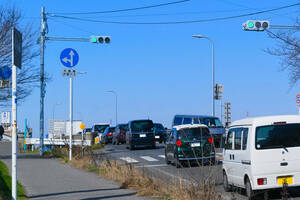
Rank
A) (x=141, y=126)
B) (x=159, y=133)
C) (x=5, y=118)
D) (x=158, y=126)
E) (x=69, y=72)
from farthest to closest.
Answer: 1. (x=158, y=126)
2. (x=159, y=133)
3. (x=5, y=118)
4. (x=141, y=126)
5. (x=69, y=72)

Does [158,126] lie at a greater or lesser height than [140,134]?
greater

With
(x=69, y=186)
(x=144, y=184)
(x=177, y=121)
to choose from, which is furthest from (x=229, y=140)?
(x=177, y=121)

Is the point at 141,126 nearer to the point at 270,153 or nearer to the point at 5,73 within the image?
the point at 5,73

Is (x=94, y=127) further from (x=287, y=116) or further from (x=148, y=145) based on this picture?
(x=287, y=116)

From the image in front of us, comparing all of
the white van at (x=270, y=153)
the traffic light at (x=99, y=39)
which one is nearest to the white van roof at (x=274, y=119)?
the white van at (x=270, y=153)

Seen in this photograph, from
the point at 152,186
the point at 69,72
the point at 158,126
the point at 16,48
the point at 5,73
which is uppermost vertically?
the point at 69,72

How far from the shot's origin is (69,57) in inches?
902

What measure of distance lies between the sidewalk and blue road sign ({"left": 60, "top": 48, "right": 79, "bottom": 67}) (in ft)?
21.0

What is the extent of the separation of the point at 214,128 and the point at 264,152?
78.8 feet

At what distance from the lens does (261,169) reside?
1150cm

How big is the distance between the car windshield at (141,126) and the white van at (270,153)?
23455 mm

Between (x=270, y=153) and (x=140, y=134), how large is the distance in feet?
78.6

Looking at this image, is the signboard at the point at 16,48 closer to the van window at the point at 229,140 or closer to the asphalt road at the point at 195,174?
the asphalt road at the point at 195,174

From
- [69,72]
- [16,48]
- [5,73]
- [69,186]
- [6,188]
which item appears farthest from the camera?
[69,72]
